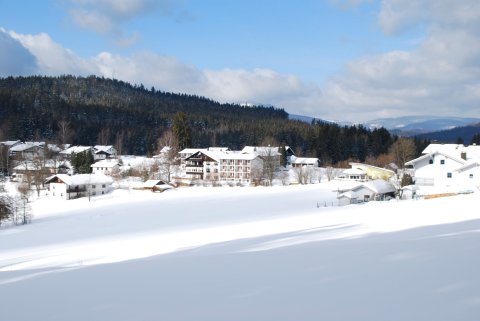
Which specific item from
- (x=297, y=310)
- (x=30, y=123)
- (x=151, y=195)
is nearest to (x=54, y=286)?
(x=297, y=310)

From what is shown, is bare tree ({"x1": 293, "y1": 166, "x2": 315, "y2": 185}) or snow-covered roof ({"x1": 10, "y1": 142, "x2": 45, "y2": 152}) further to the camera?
snow-covered roof ({"x1": 10, "y1": 142, "x2": 45, "y2": 152})

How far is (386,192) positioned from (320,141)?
43629mm

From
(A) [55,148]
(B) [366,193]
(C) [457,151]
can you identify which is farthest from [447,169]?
(A) [55,148]

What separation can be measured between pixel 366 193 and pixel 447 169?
10.2 meters

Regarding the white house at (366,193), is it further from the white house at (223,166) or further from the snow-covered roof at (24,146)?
the snow-covered roof at (24,146)

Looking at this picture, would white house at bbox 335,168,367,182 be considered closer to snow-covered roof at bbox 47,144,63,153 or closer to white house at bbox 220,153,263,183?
white house at bbox 220,153,263,183

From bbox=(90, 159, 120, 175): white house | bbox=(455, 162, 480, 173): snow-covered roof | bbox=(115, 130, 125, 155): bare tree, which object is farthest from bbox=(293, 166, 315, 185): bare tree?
bbox=(115, 130, 125, 155): bare tree

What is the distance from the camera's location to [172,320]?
520 cm

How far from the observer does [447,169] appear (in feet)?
119

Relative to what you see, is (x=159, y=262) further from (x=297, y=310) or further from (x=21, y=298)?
(x=297, y=310)

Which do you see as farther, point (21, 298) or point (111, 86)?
point (111, 86)

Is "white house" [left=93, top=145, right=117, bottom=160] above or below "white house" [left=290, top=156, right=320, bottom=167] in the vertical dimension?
above

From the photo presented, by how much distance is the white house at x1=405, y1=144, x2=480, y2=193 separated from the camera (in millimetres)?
33750

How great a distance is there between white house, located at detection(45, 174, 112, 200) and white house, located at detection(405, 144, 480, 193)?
3584 cm
